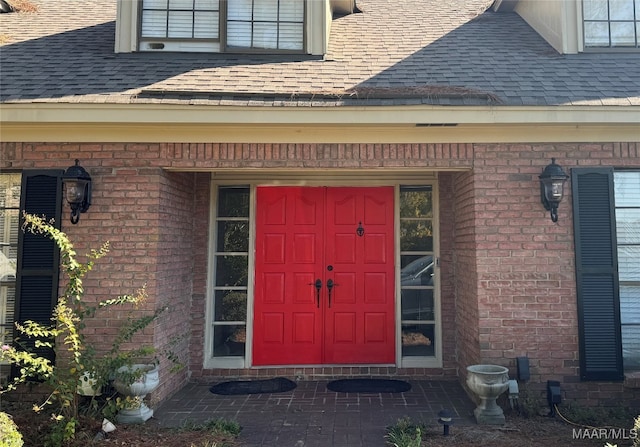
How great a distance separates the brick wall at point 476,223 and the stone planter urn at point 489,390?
334 millimetres

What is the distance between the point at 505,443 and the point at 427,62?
3.95 meters

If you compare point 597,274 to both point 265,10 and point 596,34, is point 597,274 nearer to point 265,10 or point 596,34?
point 596,34

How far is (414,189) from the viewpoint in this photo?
5.53m

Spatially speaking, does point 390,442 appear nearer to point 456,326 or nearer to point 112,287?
point 456,326

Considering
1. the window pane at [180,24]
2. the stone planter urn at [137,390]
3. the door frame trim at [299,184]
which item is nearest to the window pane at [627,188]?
the door frame trim at [299,184]

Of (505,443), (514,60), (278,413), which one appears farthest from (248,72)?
(505,443)

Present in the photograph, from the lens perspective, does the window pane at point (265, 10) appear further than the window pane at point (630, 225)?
Yes

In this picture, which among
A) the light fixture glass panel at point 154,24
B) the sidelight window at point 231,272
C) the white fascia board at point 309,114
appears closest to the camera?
the white fascia board at point 309,114

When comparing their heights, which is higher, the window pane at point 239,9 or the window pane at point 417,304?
the window pane at point 239,9

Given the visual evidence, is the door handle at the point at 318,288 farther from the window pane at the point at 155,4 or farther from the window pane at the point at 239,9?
the window pane at the point at 155,4

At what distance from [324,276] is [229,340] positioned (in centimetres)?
142

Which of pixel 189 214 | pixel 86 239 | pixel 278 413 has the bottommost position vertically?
pixel 278 413

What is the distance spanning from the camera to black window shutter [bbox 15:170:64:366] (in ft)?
14.1

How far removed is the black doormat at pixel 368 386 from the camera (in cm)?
482
